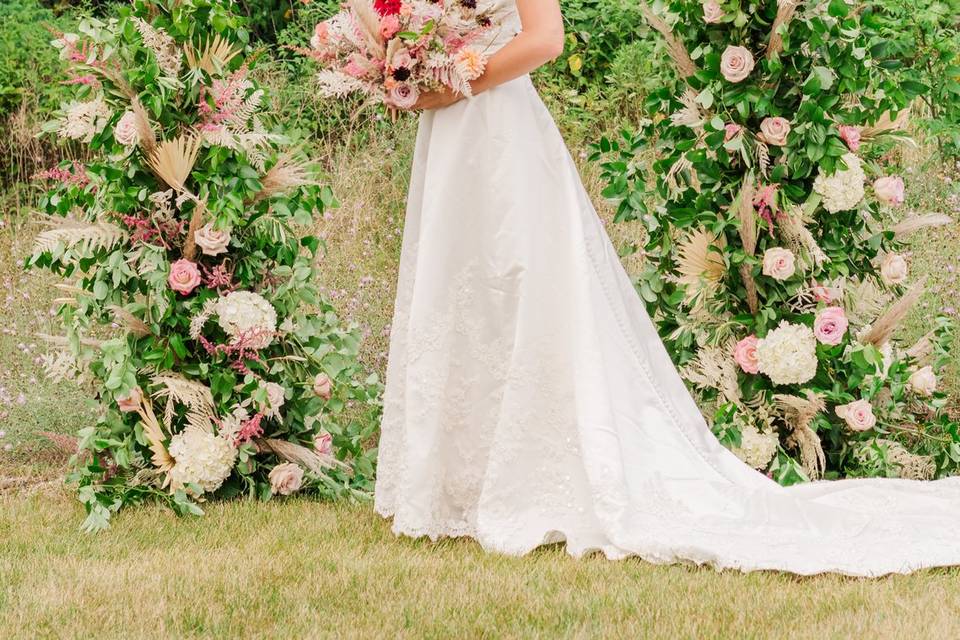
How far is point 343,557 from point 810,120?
217 centimetres

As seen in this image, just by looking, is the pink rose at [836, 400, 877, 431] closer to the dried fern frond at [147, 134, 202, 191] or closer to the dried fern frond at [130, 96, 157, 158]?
the dried fern frond at [147, 134, 202, 191]

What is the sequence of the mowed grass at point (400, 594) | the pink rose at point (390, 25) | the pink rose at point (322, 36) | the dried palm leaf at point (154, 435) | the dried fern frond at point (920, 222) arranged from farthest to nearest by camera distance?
the dried fern frond at point (920, 222)
the dried palm leaf at point (154, 435)
the pink rose at point (322, 36)
the pink rose at point (390, 25)
the mowed grass at point (400, 594)

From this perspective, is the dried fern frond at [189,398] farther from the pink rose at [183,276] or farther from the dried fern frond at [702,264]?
the dried fern frond at [702,264]

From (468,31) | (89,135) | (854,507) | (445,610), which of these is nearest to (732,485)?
(854,507)

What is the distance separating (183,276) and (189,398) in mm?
431

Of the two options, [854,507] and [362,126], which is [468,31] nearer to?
[854,507]

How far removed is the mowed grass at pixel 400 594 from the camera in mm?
2732

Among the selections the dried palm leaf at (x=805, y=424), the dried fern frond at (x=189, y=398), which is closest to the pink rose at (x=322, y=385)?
the dried fern frond at (x=189, y=398)

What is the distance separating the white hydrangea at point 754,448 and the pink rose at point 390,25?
185 centimetres

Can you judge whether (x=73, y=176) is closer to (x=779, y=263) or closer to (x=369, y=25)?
(x=369, y=25)

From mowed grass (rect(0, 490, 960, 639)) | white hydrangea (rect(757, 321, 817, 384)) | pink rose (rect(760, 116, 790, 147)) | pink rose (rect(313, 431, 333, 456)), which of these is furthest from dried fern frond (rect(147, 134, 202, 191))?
white hydrangea (rect(757, 321, 817, 384))

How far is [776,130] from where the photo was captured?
3857 millimetres

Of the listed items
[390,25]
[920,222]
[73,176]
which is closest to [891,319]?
[920,222]

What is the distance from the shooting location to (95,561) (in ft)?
11.0
